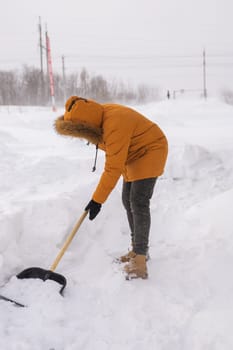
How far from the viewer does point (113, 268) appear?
2.71 m

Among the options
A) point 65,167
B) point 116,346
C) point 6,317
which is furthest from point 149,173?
point 65,167

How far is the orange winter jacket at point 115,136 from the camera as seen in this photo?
7.50 feet

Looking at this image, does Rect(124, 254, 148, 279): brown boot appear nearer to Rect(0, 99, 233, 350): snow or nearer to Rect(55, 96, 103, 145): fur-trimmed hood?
Rect(0, 99, 233, 350): snow

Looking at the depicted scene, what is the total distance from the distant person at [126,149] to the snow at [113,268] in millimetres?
334

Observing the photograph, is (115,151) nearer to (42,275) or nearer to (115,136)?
(115,136)

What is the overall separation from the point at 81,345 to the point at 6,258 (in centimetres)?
97

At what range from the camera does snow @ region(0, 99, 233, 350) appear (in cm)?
198

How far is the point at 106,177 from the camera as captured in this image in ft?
7.77

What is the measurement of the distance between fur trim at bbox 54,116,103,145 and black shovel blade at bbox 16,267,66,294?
984mm

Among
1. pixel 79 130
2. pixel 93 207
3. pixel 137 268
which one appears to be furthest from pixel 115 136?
pixel 137 268

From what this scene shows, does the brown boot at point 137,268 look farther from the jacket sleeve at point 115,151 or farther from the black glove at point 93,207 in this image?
the jacket sleeve at point 115,151

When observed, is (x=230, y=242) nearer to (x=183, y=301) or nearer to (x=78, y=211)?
(x=183, y=301)

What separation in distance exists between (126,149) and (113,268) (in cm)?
100

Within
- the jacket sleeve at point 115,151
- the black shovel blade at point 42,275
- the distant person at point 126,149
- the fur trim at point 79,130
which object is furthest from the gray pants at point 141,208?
the black shovel blade at point 42,275
